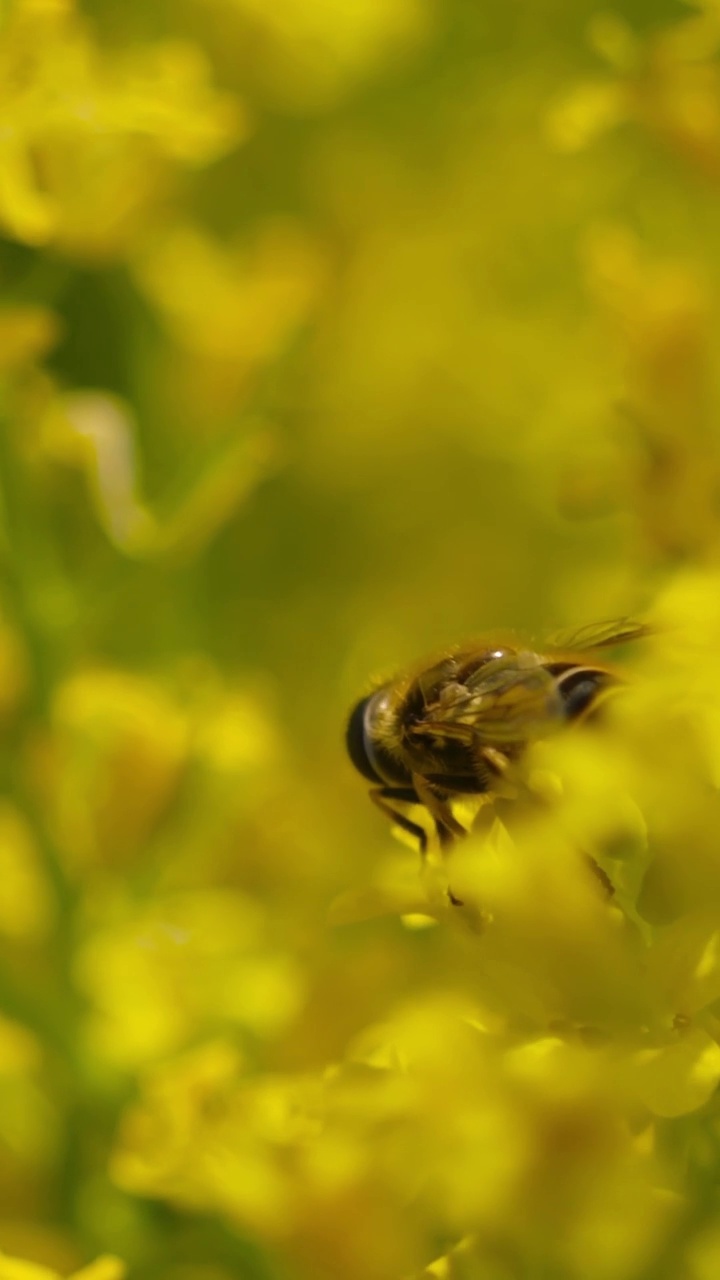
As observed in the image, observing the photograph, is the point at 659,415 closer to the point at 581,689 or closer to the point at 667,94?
the point at 667,94

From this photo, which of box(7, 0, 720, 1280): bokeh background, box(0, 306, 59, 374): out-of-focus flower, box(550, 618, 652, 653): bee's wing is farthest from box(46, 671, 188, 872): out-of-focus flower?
box(550, 618, 652, 653): bee's wing

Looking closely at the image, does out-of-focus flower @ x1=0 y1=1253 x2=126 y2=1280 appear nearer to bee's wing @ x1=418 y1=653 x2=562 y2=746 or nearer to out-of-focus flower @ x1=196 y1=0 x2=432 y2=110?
bee's wing @ x1=418 y1=653 x2=562 y2=746

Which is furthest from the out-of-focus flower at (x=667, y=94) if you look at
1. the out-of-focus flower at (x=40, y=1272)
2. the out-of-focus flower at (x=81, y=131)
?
the out-of-focus flower at (x=40, y=1272)

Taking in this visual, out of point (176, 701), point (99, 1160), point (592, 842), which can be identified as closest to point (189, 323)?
point (176, 701)

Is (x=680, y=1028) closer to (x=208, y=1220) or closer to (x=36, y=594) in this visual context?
(x=208, y=1220)

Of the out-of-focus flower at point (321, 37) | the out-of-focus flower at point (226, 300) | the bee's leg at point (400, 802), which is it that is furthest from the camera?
the out-of-focus flower at point (321, 37)

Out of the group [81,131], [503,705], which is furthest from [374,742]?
[81,131]

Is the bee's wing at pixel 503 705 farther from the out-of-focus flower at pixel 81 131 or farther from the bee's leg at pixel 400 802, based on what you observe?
the out-of-focus flower at pixel 81 131

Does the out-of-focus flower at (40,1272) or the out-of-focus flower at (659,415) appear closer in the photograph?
the out-of-focus flower at (40,1272)
